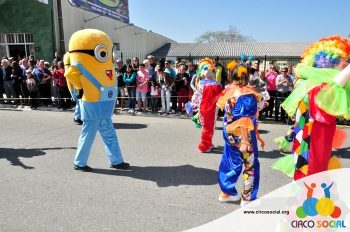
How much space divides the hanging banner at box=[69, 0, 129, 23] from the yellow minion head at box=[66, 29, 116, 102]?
552 inches

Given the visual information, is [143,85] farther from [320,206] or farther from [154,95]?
[320,206]

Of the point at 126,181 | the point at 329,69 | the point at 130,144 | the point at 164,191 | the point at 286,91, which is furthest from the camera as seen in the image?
the point at 286,91

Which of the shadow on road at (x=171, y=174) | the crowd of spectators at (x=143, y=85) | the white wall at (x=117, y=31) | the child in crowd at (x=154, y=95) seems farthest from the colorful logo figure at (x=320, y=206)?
the white wall at (x=117, y=31)

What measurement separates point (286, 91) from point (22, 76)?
8.60 m

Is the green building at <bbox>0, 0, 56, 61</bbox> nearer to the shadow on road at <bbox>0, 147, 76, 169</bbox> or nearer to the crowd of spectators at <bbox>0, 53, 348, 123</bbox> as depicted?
the crowd of spectators at <bbox>0, 53, 348, 123</bbox>

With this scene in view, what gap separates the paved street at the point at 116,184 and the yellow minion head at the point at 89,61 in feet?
4.26

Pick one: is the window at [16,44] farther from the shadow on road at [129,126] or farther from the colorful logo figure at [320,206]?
the colorful logo figure at [320,206]

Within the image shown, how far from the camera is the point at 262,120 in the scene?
10.0 meters

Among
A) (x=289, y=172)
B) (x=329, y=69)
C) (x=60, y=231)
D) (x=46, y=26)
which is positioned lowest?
(x=60, y=231)

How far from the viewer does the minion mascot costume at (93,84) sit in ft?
17.3

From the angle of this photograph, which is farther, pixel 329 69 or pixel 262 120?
pixel 262 120

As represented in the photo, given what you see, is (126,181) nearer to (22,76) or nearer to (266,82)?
(266,82)

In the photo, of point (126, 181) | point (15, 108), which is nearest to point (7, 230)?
point (126, 181)

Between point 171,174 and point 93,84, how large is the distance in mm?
1753
